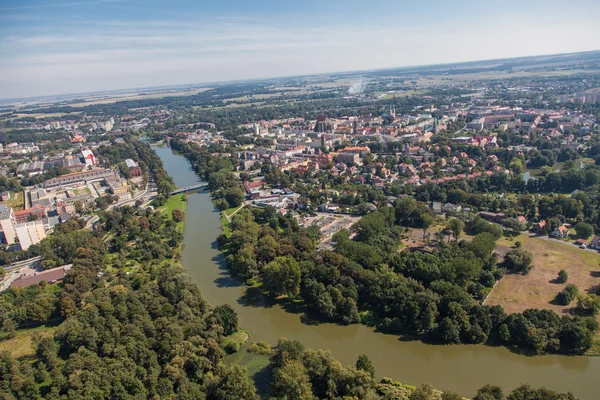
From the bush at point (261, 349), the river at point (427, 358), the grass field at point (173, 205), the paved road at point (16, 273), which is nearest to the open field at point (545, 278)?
the river at point (427, 358)

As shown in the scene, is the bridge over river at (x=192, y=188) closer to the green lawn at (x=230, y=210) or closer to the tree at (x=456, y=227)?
the green lawn at (x=230, y=210)

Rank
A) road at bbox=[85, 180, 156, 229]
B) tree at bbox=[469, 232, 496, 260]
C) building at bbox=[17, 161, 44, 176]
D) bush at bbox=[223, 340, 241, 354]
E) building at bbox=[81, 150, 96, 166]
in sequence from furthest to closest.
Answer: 1. building at bbox=[81, 150, 96, 166]
2. building at bbox=[17, 161, 44, 176]
3. road at bbox=[85, 180, 156, 229]
4. tree at bbox=[469, 232, 496, 260]
5. bush at bbox=[223, 340, 241, 354]

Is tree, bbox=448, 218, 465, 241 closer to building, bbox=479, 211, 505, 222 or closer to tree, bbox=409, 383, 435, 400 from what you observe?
building, bbox=479, 211, 505, 222

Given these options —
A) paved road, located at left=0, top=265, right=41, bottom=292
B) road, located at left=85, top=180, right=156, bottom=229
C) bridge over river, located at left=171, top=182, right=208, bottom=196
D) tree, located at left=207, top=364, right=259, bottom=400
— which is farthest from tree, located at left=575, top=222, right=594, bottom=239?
road, located at left=85, top=180, right=156, bottom=229

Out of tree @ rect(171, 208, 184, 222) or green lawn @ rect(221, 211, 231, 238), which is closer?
green lawn @ rect(221, 211, 231, 238)

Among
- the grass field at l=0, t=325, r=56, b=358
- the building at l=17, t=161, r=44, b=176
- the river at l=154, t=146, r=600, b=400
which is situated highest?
the building at l=17, t=161, r=44, b=176

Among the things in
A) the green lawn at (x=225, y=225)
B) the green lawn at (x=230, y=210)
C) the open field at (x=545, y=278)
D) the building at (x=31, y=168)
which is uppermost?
the building at (x=31, y=168)
